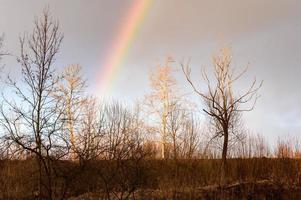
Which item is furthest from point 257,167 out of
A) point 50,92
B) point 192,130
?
point 50,92

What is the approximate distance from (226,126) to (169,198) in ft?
8.56

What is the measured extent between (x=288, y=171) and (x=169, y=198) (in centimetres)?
454

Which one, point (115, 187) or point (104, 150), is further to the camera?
point (115, 187)

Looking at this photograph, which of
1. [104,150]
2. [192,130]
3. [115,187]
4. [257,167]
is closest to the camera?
[104,150]

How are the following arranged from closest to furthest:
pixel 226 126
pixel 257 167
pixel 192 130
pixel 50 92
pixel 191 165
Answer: pixel 50 92, pixel 226 126, pixel 257 167, pixel 191 165, pixel 192 130

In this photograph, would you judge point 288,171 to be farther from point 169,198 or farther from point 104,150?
point 104,150

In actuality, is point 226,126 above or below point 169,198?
above

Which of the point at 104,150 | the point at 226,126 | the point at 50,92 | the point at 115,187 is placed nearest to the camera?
the point at 50,92

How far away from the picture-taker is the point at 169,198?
10234 millimetres

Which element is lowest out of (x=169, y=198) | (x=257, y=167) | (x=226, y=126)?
(x=169, y=198)

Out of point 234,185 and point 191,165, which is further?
point 191,165

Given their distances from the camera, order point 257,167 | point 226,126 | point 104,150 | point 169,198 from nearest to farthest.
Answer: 1. point 104,150
2. point 169,198
3. point 226,126
4. point 257,167

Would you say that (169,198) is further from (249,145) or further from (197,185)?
(249,145)

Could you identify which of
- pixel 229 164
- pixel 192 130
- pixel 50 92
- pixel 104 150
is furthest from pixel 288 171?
pixel 50 92
